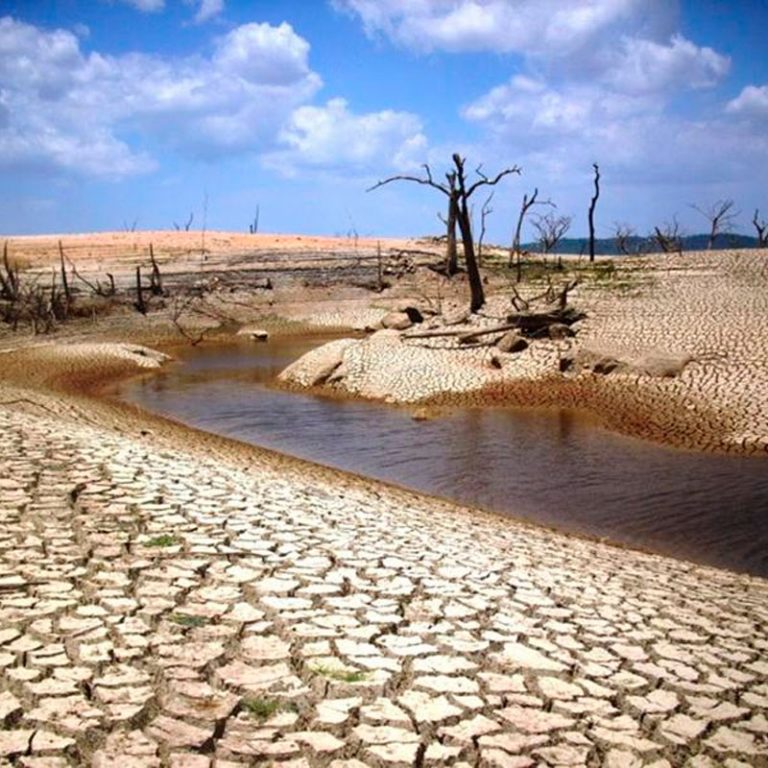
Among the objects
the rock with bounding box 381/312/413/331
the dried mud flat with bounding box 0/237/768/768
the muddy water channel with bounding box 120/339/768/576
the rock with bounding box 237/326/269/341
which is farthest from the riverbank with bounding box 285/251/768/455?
the rock with bounding box 237/326/269/341

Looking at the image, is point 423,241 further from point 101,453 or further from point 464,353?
point 101,453

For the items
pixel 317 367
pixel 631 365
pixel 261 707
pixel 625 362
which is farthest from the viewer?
pixel 317 367

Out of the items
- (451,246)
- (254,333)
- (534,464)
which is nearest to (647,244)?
(451,246)

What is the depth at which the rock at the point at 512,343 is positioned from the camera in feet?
56.7

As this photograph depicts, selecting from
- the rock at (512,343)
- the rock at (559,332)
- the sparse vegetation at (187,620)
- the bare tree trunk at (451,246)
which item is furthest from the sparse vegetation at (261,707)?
the bare tree trunk at (451,246)

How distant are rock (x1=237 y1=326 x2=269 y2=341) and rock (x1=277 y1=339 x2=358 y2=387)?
833 centimetres

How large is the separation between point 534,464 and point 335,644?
7286 millimetres

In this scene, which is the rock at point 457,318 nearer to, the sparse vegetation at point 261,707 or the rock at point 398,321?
the rock at point 398,321

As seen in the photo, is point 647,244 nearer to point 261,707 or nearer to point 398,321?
point 398,321

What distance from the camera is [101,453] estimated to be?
723 cm

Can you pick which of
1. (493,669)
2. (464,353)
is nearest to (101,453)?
(493,669)

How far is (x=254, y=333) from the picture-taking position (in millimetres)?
26625

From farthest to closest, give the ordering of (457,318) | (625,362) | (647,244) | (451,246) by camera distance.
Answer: (647,244), (451,246), (457,318), (625,362)

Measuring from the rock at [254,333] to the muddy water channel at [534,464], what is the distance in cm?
953
